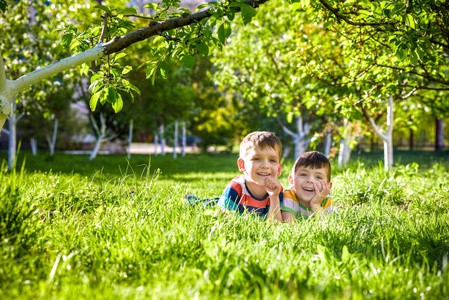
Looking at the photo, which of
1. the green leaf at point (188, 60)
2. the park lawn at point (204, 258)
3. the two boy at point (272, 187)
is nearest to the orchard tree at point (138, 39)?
the green leaf at point (188, 60)

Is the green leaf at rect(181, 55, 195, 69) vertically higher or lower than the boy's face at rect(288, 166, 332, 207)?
higher

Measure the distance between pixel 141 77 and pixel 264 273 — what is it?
14284 millimetres

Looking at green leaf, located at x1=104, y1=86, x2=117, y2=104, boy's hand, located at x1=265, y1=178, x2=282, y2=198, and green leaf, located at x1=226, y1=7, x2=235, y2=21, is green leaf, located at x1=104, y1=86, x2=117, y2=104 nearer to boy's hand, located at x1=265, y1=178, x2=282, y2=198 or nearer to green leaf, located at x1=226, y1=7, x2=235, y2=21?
green leaf, located at x1=226, y1=7, x2=235, y2=21

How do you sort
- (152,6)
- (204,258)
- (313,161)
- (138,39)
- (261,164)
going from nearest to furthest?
(204,258)
(138,39)
(152,6)
(261,164)
(313,161)

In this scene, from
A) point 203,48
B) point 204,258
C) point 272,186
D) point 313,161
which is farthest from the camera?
point 313,161

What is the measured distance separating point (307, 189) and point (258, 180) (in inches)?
22.4

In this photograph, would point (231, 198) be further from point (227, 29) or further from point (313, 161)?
point (227, 29)

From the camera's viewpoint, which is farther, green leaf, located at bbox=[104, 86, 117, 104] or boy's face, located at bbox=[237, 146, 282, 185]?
boy's face, located at bbox=[237, 146, 282, 185]

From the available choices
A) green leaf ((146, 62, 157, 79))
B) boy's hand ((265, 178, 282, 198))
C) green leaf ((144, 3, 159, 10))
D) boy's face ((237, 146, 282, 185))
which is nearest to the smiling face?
boy's face ((237, 146, 282, 185))

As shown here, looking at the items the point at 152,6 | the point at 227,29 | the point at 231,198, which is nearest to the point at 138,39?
the point at 152,6

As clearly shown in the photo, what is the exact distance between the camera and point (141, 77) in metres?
14.9

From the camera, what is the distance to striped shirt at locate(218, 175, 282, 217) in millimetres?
3285

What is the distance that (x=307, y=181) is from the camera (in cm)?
336

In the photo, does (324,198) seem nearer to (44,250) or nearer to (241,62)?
(44,250)
